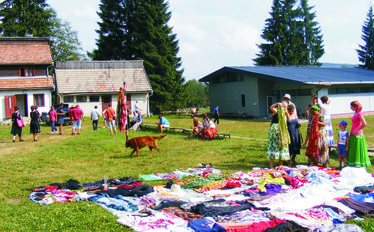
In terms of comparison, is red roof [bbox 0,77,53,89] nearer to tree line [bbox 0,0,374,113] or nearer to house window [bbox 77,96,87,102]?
house window [bbox 77,96,87,102]

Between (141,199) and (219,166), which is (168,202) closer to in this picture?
(141,199)

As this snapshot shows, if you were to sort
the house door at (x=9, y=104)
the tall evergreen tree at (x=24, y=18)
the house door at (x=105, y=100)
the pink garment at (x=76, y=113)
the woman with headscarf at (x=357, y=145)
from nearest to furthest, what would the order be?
the woman with headscarf at (x=357, y=145), the pink garment at (x=76, y=113), the house door at (x=9, y=104), the house door at (x=105, y=100), the tall evergreen tree at (x=24, y=18)

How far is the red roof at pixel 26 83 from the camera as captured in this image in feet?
101

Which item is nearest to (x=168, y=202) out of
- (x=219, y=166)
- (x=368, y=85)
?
(x=219, y=166)

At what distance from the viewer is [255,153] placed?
40.9 feet

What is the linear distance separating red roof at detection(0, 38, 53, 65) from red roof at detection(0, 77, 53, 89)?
161 cm

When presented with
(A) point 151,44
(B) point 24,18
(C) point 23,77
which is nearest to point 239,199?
(C) point 23,77

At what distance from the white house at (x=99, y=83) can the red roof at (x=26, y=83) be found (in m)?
2.24

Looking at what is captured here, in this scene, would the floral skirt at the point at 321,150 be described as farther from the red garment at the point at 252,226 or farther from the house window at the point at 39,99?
the house window at the point at 39,99

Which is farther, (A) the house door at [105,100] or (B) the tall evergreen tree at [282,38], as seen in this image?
(B) the tall evergreen tree at [282,38]

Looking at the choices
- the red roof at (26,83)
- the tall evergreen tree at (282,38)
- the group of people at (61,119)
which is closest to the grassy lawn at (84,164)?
the group of people at (61,119)

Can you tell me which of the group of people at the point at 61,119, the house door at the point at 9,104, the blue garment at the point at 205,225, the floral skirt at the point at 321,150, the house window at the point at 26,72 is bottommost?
the blue garment at the point at 205,225

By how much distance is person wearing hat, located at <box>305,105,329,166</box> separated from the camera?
9680 millimetres

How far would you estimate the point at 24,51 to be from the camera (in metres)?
33.0
